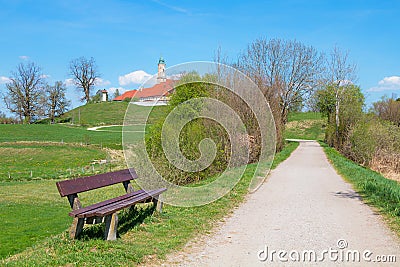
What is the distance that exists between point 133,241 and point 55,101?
8127 cm

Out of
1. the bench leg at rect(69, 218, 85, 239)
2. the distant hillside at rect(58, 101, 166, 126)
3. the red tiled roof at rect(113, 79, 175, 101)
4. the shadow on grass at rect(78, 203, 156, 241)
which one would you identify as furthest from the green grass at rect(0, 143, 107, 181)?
the distant hillside at rect(58, 101, 166, 126)

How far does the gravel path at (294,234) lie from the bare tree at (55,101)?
2995 inches

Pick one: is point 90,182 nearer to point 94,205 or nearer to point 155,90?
point 94,205

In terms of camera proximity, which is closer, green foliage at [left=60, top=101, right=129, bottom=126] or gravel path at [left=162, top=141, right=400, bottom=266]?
gravel path at [left=162, top=141, right=400, bottom=266]

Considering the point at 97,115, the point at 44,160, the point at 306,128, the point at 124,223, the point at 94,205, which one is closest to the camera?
the point at 94,205

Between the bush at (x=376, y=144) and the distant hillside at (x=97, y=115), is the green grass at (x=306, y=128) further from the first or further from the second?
the bush at (x=376, y=144)

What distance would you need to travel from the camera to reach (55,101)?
81.7 meters

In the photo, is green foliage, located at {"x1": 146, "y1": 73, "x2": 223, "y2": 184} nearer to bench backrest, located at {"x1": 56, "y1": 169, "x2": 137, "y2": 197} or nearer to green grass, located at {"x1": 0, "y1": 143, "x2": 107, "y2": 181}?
bench backrest, located at {"x1": 56, "y1": 169, "x2": 137, "y2": 197}

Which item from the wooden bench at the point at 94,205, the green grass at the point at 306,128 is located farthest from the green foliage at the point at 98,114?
the wooden bench at the point at 94,205

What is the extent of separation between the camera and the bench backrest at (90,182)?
19.1 ft

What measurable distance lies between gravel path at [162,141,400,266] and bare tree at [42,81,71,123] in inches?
2995

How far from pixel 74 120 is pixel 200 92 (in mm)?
72519

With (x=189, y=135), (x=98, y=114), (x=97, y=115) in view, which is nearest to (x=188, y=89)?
(x=189, y=135)

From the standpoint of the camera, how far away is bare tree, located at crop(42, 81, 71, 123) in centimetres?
7988
